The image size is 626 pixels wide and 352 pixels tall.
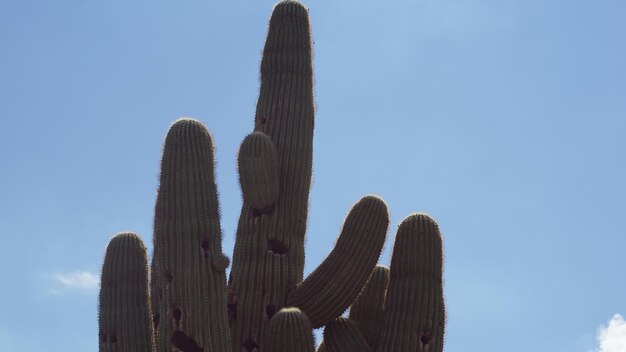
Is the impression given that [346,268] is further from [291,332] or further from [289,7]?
[289,7]

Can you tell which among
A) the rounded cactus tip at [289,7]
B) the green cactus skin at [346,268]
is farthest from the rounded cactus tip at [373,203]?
the rounded cactus tip at [289,7]

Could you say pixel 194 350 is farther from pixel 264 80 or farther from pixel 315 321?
pixel 264 80

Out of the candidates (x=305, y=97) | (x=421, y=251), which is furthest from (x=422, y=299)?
(x=305, y=97)

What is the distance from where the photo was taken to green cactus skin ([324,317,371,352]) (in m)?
11.6

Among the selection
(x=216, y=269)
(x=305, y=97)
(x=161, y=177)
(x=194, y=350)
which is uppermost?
(x=305, y=97)

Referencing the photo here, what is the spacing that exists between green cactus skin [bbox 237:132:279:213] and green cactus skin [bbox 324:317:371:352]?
141cm

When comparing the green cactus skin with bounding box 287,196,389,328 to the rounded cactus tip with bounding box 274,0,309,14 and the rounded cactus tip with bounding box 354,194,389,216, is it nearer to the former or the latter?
the rounded cactus tip with bounding box 354,194,389,216

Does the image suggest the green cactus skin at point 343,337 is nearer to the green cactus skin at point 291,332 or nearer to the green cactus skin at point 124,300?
the green cactus skin at point 291,332

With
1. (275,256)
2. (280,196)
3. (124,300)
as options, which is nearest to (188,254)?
(124,300)

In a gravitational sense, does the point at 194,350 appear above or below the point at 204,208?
below

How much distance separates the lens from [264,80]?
12.7 metres

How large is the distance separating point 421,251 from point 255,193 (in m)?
1.80

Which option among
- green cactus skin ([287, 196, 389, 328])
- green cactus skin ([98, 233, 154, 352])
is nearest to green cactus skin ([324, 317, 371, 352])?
green cactus skin ([287, 196, 389, 328])

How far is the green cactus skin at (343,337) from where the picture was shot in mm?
11586
